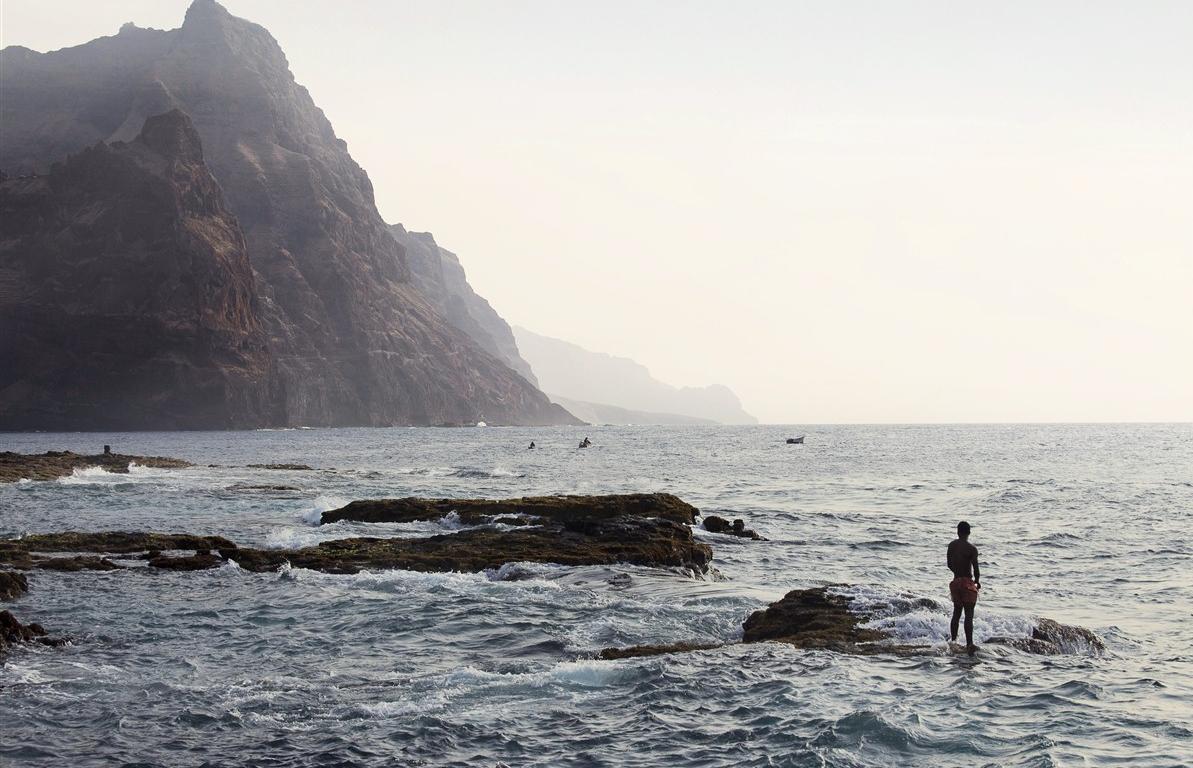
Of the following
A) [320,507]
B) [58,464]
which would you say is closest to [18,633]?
[320,507]

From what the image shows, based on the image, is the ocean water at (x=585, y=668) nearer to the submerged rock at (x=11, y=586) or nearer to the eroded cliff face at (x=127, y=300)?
the submerged rock at (x=11, y=586)

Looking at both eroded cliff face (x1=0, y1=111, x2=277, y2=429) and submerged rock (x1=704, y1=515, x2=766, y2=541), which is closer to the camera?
submerged rock (x1=704, y1=515, x2=766, y2=541)

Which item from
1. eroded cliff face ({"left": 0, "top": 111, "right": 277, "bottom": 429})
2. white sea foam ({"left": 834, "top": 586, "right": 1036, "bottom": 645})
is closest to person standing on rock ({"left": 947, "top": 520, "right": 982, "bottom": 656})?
white sea foam ({"left": 834, "top": 586, "right": 1036, "bottom": 645})

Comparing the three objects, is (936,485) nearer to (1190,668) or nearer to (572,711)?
(1190,668)

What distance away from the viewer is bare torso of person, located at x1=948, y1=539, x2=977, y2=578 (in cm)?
2033

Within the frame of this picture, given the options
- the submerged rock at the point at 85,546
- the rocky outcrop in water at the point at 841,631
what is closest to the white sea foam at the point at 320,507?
the submerged rock at the point at 85,546

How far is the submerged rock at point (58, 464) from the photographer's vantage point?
197 feet

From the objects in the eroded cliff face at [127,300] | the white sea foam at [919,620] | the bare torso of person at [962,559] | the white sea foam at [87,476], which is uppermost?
the eroded cliff face at [127,300]

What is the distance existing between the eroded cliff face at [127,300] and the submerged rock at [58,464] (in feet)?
347

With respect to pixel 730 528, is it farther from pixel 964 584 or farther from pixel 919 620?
pixel 964 584

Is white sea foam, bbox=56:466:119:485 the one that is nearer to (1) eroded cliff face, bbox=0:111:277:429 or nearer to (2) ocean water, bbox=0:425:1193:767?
(2) ocean water, bbox=0:425:1193:767

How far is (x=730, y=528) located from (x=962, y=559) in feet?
64.1

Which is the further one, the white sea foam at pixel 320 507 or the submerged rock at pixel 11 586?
the white sea foam at pixel 320 507

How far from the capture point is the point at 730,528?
130ft
